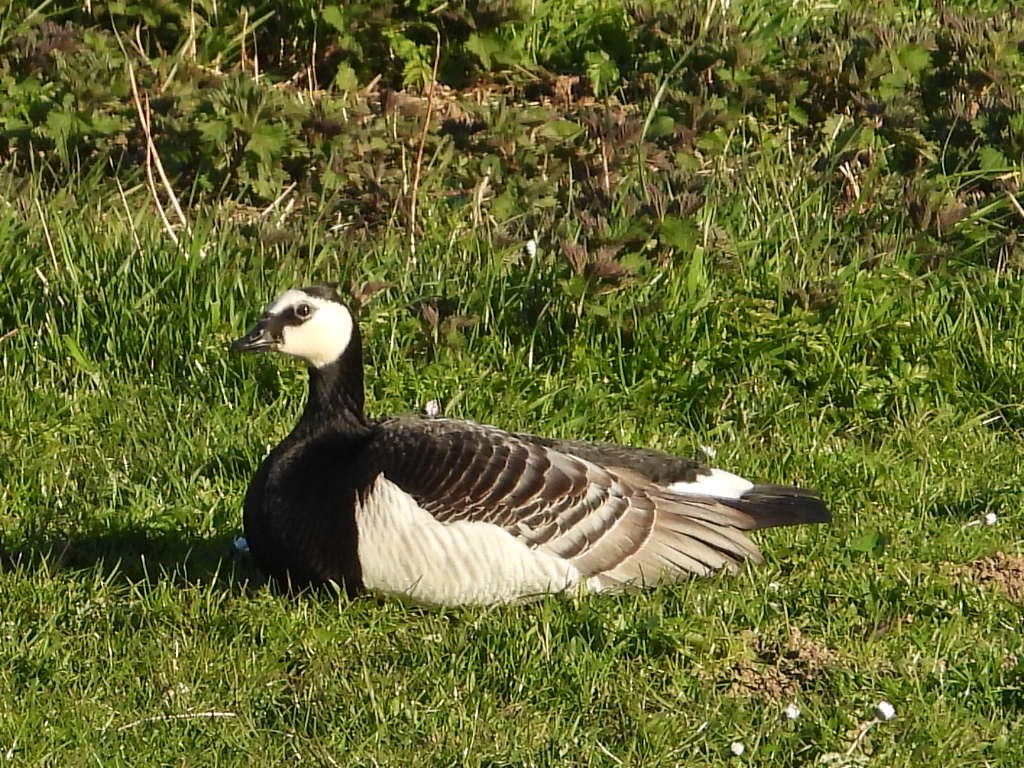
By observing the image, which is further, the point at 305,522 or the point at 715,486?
the point at 715,486

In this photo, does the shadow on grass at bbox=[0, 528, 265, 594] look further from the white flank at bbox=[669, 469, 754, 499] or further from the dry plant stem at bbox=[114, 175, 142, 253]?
the dry plant stem at bbox=[114, 175, 142, 253]

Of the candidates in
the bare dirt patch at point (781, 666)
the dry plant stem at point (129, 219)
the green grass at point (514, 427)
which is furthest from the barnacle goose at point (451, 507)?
the dry plant stem at point (129, 219)

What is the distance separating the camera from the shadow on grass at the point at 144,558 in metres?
5.14

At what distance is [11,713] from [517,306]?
280cm

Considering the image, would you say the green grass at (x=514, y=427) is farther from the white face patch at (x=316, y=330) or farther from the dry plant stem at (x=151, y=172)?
the white face patch at (x=316, y=330)

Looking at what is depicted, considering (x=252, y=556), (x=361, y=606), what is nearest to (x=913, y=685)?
(x=361, y=606)

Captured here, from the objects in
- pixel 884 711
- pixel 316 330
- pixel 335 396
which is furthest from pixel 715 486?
pixel 316 330

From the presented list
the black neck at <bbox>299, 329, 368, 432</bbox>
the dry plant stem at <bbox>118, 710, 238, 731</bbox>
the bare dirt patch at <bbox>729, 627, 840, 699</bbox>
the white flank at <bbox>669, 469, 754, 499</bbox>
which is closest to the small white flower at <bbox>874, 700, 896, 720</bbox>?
the bare dirt patch at <bbox>729, 627, 840, 699</bbox>

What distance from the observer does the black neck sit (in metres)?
5.28

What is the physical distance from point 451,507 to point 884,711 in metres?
1.43

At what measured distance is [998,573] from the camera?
17.2ft

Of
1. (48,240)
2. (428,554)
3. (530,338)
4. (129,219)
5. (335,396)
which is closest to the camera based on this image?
(428,554)

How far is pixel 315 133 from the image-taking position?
25.1 ft

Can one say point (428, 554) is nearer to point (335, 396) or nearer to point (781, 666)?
point (335, 396)
